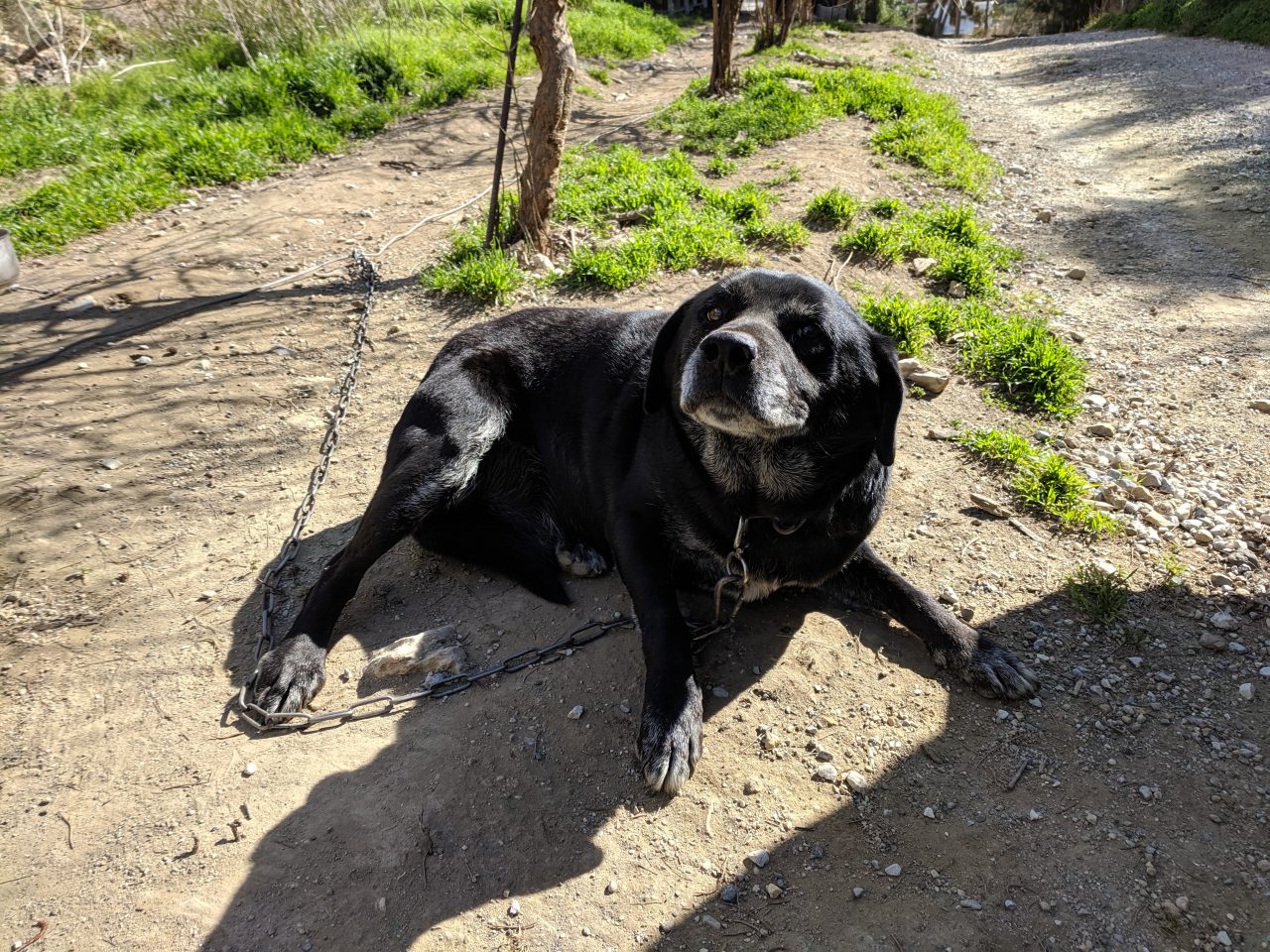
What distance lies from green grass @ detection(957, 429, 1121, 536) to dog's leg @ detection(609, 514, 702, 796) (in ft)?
5.95

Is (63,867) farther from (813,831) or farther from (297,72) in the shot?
(297,72)

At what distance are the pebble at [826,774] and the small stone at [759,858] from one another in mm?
321

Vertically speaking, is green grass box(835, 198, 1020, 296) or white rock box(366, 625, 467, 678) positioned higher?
green grass box(835, 198, 1020, 296)

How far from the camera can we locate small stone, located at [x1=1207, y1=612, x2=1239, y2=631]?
2.72 meters

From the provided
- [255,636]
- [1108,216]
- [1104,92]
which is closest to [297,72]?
[255,636]

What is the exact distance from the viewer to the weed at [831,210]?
5.90m

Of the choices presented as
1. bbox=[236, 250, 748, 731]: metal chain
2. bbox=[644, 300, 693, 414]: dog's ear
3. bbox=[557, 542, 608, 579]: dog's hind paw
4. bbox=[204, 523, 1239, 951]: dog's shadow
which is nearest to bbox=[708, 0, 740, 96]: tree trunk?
bbox=[644, 300, 693, 414]: dog's ear

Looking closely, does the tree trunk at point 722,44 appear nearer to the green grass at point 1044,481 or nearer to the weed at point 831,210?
the weed at point 831,210

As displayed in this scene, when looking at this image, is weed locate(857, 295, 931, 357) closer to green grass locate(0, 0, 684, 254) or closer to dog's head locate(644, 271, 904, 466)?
dog's head locate(644, 271, 904, 466)

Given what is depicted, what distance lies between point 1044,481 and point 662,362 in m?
1.98

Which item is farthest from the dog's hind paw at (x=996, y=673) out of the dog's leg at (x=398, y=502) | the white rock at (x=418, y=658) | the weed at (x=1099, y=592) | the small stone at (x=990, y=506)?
the dog's leg at (x=398, y=502)

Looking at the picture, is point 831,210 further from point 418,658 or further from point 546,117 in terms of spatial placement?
point 418,658

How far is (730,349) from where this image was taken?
2.23m

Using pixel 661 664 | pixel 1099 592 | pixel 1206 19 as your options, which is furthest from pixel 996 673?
pixel 1206 19
